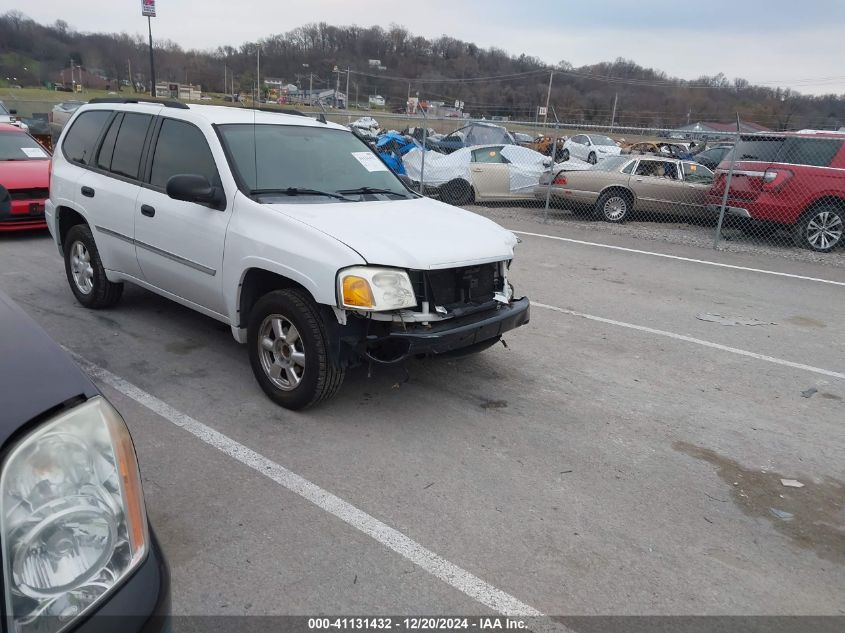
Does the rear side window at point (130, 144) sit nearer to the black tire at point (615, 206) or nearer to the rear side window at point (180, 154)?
the rear side window at point (180, 154)

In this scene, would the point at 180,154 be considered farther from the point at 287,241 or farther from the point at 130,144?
the point at 287,241

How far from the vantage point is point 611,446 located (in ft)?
13.4

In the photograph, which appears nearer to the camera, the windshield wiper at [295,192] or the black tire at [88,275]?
the windshield wiper at [295,192]

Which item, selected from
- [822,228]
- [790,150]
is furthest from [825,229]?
[790,150]

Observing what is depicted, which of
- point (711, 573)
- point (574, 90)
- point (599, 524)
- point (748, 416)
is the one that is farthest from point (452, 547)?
point (574, 90)

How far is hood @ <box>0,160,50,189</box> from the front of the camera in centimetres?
887

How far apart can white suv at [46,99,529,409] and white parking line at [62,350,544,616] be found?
0.54m

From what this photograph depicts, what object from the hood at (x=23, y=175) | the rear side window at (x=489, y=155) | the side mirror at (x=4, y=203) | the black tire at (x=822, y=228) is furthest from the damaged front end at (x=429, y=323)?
the rear side window at (x=489, y=155)

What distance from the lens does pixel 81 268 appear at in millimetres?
6035

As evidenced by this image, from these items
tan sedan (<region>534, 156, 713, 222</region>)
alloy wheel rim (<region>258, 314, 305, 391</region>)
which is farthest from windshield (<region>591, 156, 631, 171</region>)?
alloy wheel rim (<region>258, 314, 305, 391</region>)

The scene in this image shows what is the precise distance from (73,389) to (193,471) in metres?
2.09

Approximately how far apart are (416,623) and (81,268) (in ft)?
16.3

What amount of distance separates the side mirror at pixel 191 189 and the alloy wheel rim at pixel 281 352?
93 centimetres

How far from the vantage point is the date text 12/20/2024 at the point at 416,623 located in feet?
8.33
